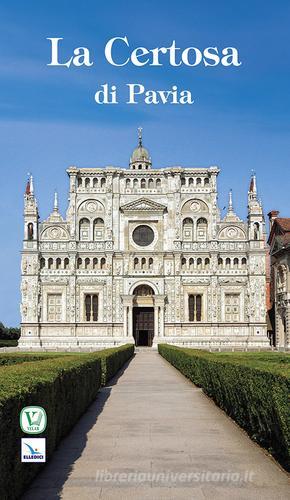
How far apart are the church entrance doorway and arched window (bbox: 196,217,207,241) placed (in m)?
9.93

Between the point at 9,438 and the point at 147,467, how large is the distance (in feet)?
12.2

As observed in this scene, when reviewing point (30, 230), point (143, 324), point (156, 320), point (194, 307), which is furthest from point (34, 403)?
point (143, 324)

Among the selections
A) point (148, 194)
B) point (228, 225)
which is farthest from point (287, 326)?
point (148, 194)

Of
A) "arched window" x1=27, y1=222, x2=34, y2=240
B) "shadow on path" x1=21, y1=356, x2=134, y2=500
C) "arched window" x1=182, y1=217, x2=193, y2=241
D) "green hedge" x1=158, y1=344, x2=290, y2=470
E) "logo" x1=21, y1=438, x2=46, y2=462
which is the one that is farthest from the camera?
"arched window" x1=182, y1=217, x2=193, y2=241

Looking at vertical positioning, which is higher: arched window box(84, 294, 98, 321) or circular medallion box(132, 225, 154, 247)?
circular medallion box(132, 225, 154, 247)

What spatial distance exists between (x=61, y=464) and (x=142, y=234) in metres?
67.1

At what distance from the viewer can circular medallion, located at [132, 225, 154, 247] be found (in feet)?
261

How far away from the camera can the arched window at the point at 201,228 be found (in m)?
79.1

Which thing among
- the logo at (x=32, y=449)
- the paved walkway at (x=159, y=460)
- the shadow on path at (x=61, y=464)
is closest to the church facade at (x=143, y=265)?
the paved walkway at (x=159, y=460)

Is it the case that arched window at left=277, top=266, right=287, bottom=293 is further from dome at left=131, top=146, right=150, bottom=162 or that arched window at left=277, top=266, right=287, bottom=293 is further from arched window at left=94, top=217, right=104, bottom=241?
dome at left=131, top=146, right=150, bottom=162

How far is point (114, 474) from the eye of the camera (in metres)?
11.9

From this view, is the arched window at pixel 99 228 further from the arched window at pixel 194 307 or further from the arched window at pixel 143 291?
the arched window at pixel 194 307

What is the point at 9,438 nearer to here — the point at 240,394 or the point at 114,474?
→ the point at 114,474

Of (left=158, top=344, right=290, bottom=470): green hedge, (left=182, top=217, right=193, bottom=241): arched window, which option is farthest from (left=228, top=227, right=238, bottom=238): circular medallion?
(left=158, top=344, right=290, bottom=470): green hedge
